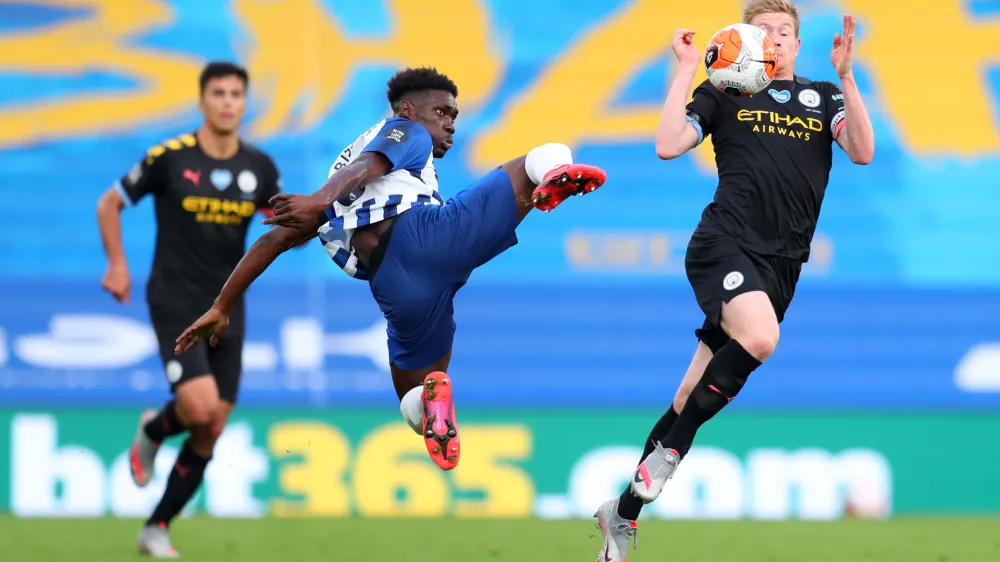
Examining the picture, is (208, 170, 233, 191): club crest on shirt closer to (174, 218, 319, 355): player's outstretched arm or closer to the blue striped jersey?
the blue striped jersey

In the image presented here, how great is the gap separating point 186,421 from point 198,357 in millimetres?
353

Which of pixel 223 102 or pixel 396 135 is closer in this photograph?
pixel 396 135

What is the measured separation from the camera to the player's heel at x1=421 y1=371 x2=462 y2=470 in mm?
6578

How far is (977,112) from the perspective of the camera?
1249 centimetres

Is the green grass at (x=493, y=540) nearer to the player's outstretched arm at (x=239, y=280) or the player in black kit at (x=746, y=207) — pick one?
the player in black kit at (x=746, y=207)

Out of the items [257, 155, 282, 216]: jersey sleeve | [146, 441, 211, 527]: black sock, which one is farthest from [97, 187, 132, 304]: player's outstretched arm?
[146, 441, 211, 527]: black sock

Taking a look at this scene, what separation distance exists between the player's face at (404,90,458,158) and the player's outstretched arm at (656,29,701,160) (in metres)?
1.01

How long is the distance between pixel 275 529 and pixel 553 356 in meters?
3.27

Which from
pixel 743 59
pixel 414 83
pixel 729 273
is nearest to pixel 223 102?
pixel 414 83

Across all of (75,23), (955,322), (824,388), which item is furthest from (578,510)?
(75,23)

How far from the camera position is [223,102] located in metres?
8.82

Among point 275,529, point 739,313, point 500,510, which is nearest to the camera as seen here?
point 739,313

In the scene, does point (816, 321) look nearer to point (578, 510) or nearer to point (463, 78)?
point (578, 510)

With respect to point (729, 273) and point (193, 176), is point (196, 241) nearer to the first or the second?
point (193, 176)
